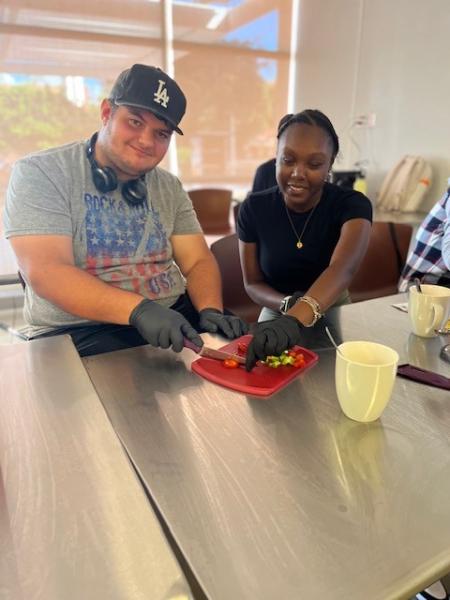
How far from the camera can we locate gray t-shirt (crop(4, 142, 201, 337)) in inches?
44.6

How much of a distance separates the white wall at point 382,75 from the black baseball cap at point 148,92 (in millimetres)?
2496

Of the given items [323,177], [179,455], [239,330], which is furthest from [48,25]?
[179,455]

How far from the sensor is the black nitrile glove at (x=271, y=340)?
87 centimetres

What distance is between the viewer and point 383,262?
84.8 inches

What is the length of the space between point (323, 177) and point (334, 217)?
0.50ft

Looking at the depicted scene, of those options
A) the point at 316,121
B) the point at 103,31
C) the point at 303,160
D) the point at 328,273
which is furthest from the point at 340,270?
the point at 103,31

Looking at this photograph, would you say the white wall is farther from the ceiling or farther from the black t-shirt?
the black t-shirt

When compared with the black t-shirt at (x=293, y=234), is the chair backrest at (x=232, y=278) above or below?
below

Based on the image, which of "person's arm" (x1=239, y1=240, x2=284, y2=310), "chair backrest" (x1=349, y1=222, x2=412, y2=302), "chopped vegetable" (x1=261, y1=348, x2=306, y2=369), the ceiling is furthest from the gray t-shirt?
the ceiling

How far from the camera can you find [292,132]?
4.51ft

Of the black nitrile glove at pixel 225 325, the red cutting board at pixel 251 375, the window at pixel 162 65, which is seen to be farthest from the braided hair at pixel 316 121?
Result: the window at pixel 162 65

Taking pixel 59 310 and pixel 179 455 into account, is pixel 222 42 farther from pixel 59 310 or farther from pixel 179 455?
pixel 179 455

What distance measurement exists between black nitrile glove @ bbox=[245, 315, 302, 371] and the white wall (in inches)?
106

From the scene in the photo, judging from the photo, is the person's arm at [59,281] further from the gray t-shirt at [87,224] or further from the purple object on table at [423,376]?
the purple object on table at [423,376]
